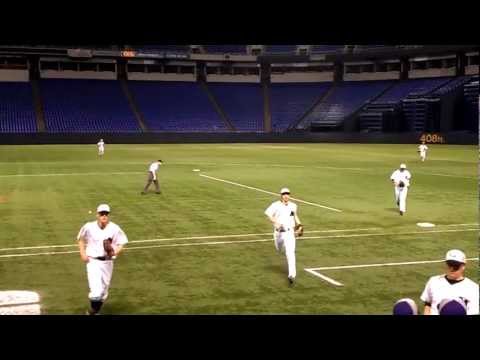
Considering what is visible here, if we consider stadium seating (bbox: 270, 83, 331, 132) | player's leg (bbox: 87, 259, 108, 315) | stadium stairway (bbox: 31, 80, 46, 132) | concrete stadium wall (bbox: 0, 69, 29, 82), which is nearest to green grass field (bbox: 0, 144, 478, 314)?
player's leg (bbox: 87, 259, 108, 315)

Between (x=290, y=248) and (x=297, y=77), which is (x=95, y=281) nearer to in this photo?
(x=290, y=248)

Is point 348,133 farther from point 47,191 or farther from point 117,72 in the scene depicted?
point 47,191

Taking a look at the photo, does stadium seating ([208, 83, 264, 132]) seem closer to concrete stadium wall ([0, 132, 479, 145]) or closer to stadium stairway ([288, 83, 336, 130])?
concrete stadium wall ([0, 132, 479, 145])

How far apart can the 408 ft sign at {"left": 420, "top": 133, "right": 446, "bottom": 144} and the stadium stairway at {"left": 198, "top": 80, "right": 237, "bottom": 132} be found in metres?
26.2

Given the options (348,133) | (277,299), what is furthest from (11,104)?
(277,299)

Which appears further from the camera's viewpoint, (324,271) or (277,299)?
(324,271)

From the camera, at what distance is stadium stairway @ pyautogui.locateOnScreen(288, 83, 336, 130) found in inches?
3110

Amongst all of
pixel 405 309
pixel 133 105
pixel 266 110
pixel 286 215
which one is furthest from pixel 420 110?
pixel 405 309

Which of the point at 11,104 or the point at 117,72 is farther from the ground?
the point at 117,72

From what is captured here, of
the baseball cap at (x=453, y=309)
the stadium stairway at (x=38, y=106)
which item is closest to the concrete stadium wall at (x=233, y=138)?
the stadium stairway at (x=38, y=106)
